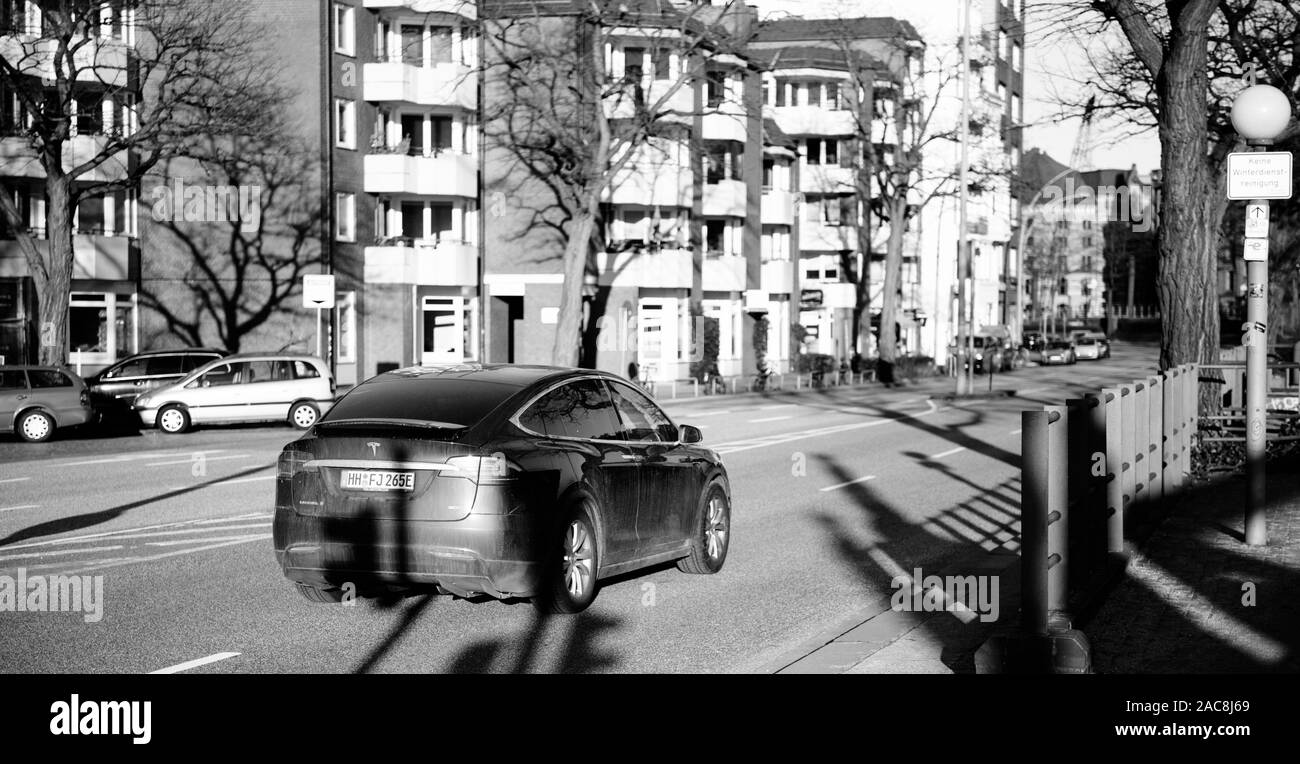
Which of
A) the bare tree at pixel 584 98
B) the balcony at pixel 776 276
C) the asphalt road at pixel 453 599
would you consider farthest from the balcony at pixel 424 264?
the asphalt road at pixel 453 599

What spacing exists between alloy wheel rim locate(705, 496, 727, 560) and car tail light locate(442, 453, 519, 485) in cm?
302

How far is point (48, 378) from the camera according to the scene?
91.6 feet

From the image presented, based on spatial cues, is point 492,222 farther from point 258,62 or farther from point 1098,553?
point 1098,553

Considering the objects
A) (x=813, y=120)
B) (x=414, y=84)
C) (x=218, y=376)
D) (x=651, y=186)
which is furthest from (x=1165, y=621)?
(x=813, y=120)

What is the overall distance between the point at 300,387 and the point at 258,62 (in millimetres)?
17564

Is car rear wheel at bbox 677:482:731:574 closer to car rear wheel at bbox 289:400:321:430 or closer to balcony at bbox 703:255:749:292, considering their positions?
car rear wheel at bbox 289:400:321:430

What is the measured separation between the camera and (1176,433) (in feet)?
50.8

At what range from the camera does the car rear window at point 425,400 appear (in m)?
9.17

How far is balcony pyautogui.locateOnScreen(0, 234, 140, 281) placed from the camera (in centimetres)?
4259

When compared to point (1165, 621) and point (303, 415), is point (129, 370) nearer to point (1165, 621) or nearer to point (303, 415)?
point (303, 415)

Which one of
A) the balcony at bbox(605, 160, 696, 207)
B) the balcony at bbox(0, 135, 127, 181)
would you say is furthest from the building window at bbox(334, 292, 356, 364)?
the balcony at bbox(605, 160, 696, 207)

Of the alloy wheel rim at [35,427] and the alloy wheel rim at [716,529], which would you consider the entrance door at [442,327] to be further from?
the alloy wheel rim at [716,529]

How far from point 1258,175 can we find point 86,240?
38.6 metres

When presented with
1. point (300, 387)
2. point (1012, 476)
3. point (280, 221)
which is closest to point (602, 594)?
point (1012, 476)
